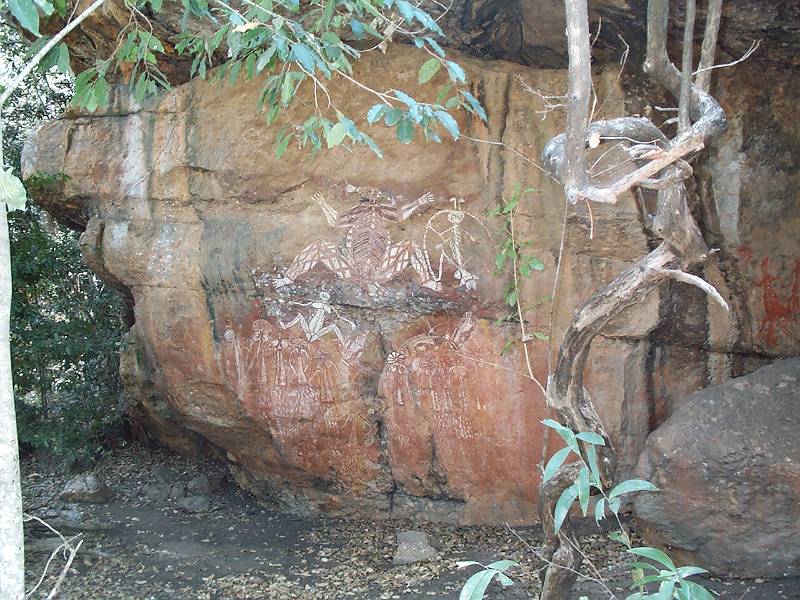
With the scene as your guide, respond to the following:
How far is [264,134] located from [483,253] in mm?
1412

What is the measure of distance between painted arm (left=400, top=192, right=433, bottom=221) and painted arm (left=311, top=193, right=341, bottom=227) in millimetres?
371

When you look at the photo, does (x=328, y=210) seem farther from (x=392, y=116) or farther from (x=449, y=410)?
(x=392, y=116)

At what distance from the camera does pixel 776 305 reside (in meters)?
4.11

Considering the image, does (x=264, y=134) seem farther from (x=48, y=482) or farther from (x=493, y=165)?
(x=48, y=482)

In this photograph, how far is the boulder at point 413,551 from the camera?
4242mm

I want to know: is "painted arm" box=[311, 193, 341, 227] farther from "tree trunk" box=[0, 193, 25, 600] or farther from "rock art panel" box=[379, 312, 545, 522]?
"tree trunk" box=[0, 193, 25, 600]

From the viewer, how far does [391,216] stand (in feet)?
14.7

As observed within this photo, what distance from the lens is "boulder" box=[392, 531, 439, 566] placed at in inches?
167

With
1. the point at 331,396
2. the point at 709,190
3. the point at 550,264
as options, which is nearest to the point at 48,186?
the point at 331,396

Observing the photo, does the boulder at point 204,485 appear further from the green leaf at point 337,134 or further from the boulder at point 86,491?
the green leaf at point 337,134

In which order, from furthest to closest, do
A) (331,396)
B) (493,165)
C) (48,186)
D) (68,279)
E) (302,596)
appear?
(68,279), (48,186), (331,396), (493,165), (302,596)

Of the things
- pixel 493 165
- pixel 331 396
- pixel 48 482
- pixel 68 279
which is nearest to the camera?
pixel 493 165

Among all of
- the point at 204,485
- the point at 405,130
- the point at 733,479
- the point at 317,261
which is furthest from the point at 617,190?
the point at 204,485

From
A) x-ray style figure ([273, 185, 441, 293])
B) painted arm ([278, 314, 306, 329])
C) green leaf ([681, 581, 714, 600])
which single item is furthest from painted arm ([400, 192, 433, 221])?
green leaf ([681, 581, 714, 600])
